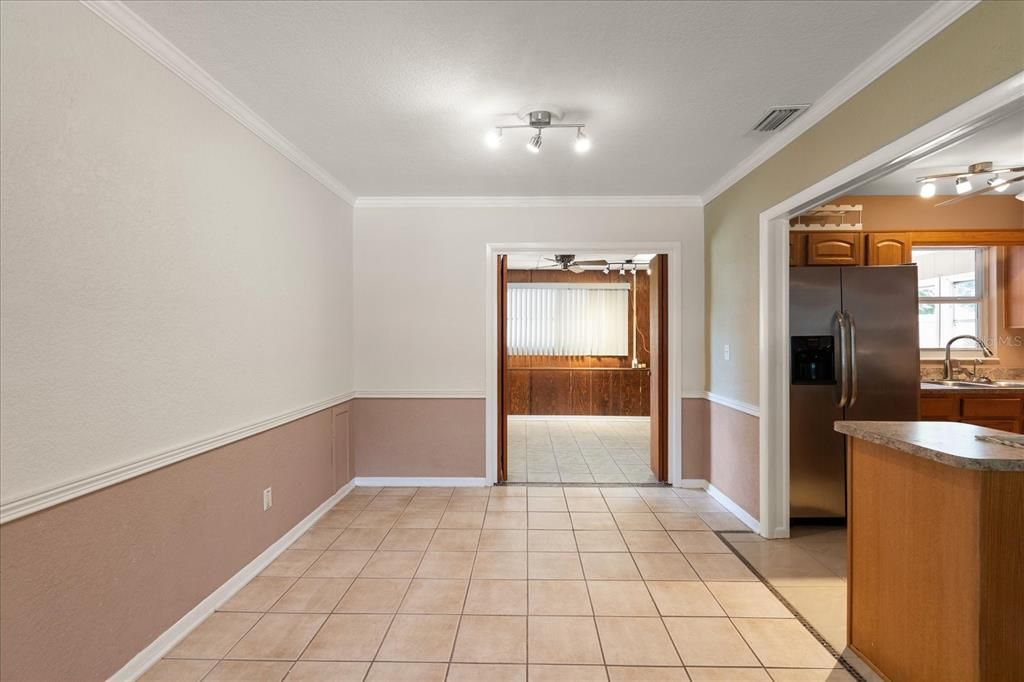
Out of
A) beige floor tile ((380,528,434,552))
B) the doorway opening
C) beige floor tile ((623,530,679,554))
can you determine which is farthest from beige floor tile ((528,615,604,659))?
the doorway opening

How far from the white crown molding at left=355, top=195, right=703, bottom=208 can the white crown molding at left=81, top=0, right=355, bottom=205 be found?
1.05 m

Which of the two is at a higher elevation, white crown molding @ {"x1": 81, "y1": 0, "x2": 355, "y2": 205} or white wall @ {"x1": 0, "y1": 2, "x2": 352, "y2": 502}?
white crown molding @ {"x1": 81, "y1": 0, "x2": 355, "y2": 205}

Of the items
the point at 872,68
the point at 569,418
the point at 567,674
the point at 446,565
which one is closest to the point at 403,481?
the point at 446,565

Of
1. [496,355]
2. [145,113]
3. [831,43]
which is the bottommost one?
[496,355]

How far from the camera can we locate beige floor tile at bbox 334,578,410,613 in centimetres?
249

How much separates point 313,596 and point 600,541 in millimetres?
1772

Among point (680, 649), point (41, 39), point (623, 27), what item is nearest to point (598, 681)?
point (680, 649)

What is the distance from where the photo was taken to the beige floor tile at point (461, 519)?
360cm

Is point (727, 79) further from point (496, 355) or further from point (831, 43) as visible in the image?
point (496, 355)

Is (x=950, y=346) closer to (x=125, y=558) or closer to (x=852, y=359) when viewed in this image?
(x=852, y=359)

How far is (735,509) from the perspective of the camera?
3814mm

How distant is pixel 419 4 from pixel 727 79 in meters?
1.49

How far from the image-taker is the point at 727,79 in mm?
2422

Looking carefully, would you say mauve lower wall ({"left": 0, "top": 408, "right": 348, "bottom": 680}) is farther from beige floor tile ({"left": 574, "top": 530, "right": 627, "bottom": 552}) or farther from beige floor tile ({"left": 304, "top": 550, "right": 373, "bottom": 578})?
beige floor tile ({"left": 574, "top": 530, "right": 627, "bottom": 552})
